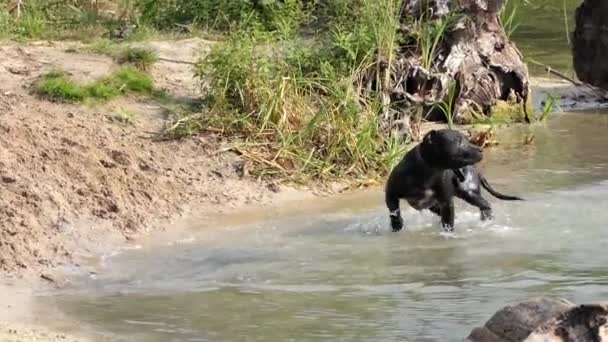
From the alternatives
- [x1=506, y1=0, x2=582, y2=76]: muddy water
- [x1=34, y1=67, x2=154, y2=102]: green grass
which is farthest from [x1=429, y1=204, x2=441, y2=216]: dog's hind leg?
[x1=506, y1=0, x2=582, y2=76]: muddy water

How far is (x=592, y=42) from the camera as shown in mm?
12414

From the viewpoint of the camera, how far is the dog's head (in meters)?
8.28

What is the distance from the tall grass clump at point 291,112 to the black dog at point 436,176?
3.82 feet

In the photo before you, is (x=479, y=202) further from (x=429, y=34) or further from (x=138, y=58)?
(x=138, y=58)

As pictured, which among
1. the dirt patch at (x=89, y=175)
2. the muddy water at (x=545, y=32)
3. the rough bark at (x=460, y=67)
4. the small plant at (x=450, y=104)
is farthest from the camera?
the muddy water at (x=545, y=32)

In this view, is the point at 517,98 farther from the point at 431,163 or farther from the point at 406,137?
the point at 431,163

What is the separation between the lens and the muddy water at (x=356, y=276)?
6.52 m

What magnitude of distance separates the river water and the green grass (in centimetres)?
194

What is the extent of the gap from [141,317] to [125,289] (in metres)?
0.57

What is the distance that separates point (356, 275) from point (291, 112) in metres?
2.59

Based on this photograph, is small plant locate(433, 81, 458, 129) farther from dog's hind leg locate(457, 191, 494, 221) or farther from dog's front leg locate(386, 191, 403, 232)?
dog's front leg locate(386, 191, 403, 232)

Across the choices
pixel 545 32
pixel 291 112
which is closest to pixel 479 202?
pixel 291 112

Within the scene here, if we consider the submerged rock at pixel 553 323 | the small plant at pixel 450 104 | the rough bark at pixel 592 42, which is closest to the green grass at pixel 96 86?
the small plant at pixel 450 104

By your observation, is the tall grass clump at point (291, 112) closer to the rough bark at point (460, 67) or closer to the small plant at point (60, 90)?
the rough bark at point (460, 67)
